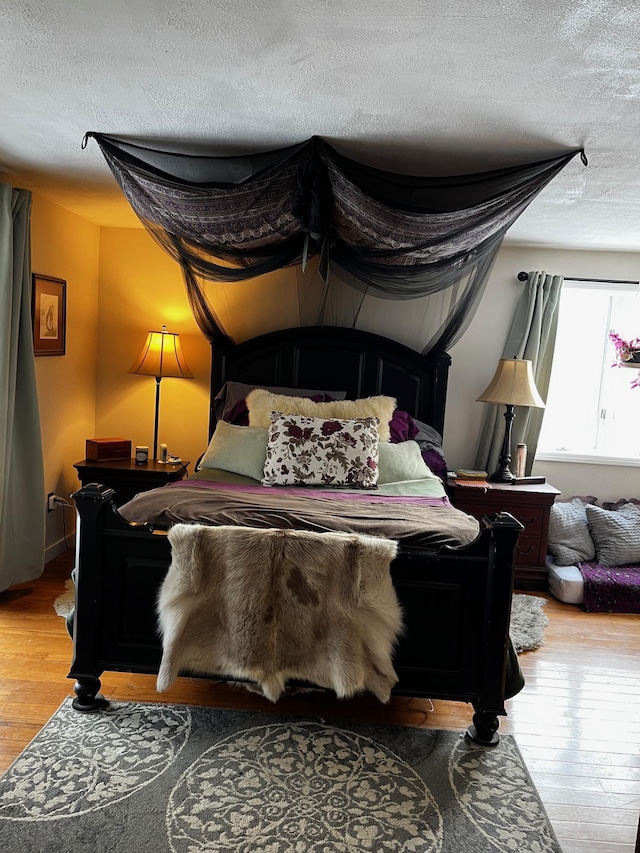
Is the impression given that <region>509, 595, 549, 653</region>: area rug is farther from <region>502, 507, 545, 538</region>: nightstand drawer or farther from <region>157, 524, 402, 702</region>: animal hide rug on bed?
<region>157, 524, 402, 702</region>: animal hide rug on bed

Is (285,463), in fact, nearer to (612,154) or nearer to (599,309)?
(612,154)

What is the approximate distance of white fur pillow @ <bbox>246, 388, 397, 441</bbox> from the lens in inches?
158

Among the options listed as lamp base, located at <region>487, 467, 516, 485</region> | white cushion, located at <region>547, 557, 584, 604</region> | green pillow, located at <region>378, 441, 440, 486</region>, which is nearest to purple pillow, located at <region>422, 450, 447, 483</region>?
green pillow, located at <region>378, 441, 440, 486</region>

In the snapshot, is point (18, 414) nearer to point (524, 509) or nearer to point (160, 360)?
point (160, 360)

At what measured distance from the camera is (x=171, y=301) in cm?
488

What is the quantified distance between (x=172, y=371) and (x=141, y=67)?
2523 mm

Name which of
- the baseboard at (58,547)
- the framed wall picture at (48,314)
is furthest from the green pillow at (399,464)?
the baseboard at (58,547)

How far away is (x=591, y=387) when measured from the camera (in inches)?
197

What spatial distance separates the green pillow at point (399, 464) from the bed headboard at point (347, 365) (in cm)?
71

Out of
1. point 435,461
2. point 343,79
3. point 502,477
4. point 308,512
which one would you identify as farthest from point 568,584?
point 343,79

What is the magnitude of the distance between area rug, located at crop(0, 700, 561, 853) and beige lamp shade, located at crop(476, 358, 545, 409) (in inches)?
89.1

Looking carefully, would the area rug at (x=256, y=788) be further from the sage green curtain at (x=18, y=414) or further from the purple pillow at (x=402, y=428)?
the purple pillow at (x=402, y=428)

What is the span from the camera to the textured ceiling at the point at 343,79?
5.83 feet

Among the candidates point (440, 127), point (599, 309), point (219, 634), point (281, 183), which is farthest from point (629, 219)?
point (219, 634)
